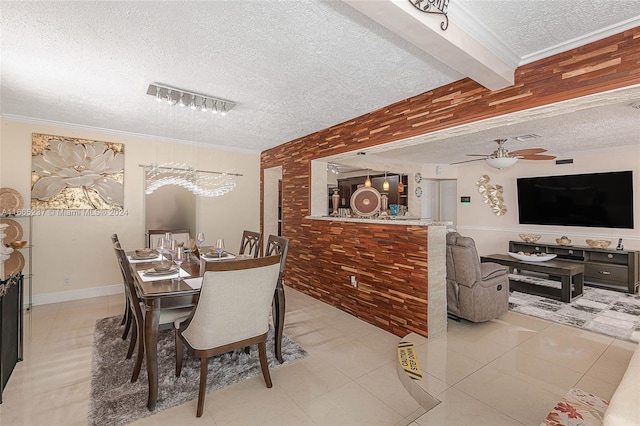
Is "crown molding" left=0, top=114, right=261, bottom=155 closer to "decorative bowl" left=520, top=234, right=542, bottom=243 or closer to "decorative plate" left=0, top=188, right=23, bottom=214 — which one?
"decorative plate" left=0, top=188, right=23, bottom=214

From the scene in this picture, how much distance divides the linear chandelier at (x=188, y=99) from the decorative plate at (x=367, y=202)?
2.09 meters

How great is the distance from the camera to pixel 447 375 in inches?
94.6

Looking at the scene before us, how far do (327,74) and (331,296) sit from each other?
2845mm

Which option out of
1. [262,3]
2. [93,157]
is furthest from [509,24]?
[93,157]

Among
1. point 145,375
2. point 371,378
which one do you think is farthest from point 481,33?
point 145,375

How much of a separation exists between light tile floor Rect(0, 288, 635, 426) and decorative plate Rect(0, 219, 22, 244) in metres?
1.07

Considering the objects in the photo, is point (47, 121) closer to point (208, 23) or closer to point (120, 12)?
point (120, 12)

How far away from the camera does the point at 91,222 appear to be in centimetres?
442

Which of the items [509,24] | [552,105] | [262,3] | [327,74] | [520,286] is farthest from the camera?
[520,286]

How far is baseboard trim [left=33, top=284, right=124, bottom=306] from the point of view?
→ 13.3 ft

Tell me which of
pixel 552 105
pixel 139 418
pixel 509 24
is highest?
pixel 509 24

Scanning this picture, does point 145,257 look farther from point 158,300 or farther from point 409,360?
point 409,360

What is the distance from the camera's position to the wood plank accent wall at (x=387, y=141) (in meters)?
2.00

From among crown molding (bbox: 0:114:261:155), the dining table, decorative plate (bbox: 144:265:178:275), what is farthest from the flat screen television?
decorative plate (bbox: 144:265:178:275)
